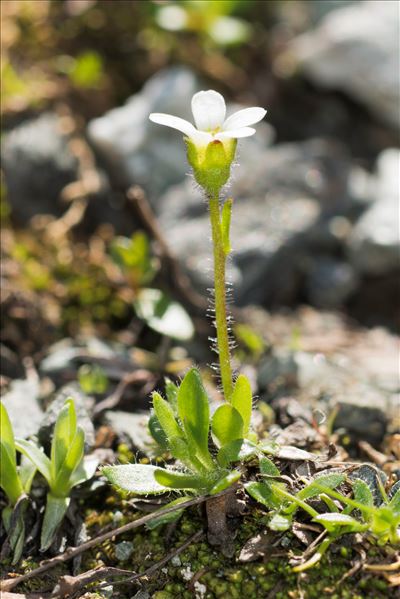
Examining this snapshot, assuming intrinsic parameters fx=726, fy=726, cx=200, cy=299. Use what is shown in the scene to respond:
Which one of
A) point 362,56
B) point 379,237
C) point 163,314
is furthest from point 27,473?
point 362,56

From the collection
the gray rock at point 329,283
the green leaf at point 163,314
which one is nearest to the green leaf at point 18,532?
the green leaf at point 163,314

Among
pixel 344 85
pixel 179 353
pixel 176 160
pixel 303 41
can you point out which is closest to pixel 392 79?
pixel 344 85

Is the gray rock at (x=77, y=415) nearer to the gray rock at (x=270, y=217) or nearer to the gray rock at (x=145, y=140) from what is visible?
the gray rock at (x=270, y=217)

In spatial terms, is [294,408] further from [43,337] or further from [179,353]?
[43,337]

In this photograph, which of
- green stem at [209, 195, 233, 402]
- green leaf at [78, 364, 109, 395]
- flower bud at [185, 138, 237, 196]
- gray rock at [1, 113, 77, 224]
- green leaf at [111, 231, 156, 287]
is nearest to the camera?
flower bud at [185, 138, 237, 196]

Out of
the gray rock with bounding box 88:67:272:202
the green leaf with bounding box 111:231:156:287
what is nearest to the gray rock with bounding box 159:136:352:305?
the gray rock with bounding box 88:67:272:202

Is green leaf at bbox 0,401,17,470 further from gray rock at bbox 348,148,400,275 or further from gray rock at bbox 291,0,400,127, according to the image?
gray rock at bbox 291,0,400,127

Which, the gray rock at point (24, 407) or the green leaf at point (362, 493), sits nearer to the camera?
the green leaf at point (362, 493)
